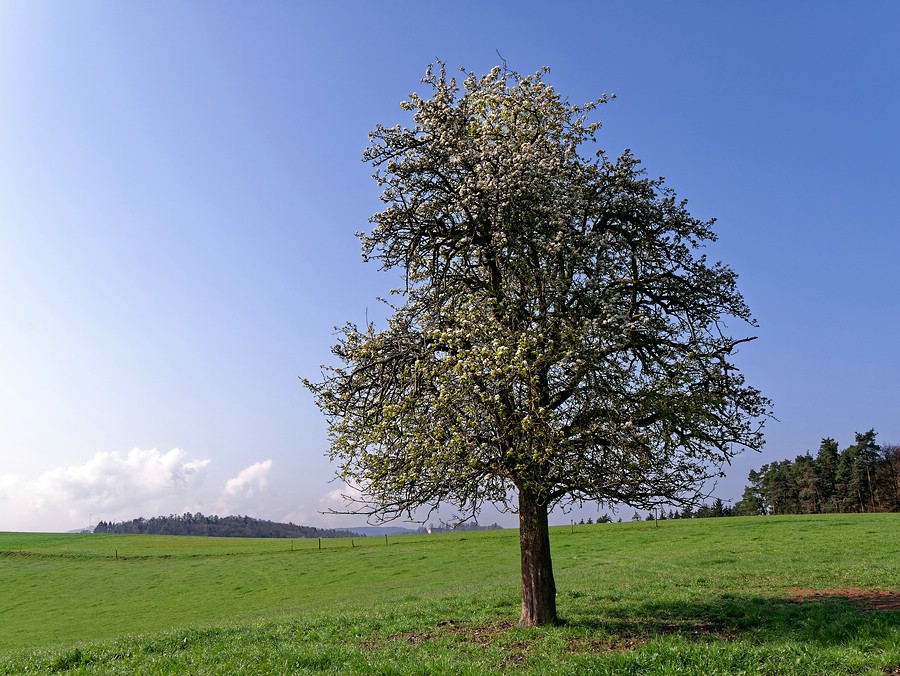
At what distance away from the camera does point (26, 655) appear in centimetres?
1948

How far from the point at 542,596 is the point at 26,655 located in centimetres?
1636

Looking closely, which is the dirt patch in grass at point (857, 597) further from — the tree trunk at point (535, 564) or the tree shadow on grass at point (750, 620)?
the tree trunk at point (535, 564)

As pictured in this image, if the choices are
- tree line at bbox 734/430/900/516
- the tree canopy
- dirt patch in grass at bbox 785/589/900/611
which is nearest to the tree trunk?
the tree canopy

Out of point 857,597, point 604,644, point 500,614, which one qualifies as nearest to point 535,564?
point 604,644

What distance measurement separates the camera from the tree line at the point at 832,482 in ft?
368

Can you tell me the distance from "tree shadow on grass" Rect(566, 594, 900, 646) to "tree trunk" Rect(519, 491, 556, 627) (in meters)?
1.04

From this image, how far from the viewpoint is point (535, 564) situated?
17703 mm

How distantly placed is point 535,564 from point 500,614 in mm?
3743

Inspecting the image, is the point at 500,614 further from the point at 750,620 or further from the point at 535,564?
the point at 750,620

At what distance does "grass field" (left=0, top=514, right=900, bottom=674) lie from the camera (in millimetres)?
13609

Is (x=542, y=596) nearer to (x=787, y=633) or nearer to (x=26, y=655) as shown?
(x=787, y=633)

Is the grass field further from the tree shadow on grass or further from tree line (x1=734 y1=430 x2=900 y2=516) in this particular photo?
tree line (x1=734 y1=430 x2=900 y2=516)

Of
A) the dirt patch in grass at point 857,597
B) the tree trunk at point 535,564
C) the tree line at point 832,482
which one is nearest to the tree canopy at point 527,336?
the tree trunk at point 535,564


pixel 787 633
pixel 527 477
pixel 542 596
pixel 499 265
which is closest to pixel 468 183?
pixel 499 265
